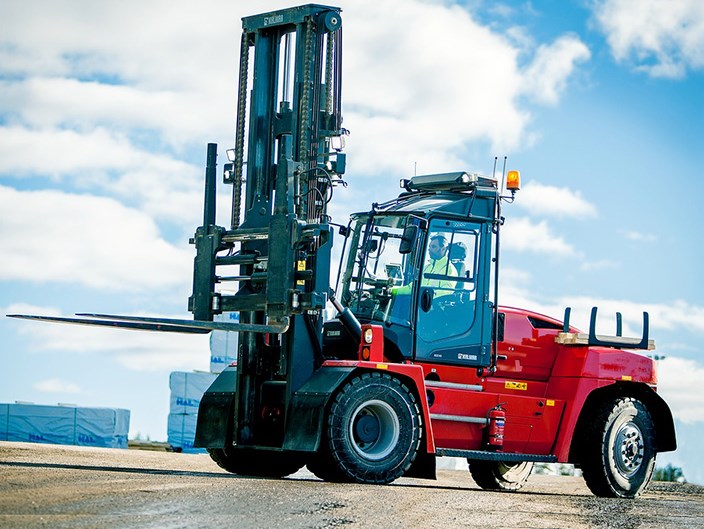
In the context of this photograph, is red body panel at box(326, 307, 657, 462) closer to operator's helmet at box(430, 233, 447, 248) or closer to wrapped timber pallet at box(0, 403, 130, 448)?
operator's helmet at box(430, 233, 447, 248)

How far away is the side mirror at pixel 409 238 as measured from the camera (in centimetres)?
1223

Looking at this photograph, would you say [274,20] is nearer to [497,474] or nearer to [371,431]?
[371,431]

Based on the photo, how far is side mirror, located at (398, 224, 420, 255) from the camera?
482 inches

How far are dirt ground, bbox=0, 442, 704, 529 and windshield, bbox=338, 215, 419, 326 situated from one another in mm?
2134

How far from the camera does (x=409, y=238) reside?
1225cm

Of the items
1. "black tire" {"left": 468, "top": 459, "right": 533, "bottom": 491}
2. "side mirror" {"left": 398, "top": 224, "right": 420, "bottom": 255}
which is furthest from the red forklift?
"black tire" {"left": 468, "top": 459, "right": 533, "bottom": 491}

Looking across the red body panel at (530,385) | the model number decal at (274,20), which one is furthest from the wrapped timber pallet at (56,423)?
the model number decal at (274,20)

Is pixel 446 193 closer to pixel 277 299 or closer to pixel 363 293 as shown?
pixel 363 293

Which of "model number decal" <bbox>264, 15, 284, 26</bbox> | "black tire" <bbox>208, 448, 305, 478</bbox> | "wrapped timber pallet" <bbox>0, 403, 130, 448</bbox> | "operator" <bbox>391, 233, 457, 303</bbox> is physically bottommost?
"wrapped timber pallet" <bbox>0, 403, 130, 448</bbox>

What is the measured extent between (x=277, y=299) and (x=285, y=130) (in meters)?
1.93

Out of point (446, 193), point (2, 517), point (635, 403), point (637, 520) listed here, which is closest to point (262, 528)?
point (2, 517)

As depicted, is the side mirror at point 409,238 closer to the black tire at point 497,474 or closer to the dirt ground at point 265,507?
the dirt ground at point 265,507

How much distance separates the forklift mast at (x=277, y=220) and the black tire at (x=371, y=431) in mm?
730

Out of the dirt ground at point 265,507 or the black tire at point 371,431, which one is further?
the black tire at point 371,431
